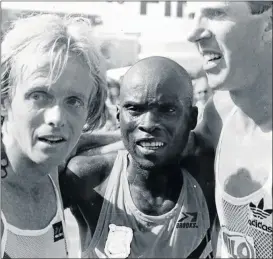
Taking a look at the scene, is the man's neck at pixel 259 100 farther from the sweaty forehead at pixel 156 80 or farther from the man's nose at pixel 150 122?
the man's nose at pixel 150 122

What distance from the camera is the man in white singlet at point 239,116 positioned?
2.55 metres

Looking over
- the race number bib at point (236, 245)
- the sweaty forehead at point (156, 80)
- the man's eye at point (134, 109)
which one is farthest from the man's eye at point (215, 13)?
the race number bib at point (236, 245)

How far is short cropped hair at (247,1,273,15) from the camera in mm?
2545

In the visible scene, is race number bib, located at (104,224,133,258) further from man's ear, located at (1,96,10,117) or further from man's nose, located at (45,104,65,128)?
man's ear, located at (1,96,10,117)

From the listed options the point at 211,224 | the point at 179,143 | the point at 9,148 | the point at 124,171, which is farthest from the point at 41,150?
the point at 211,224

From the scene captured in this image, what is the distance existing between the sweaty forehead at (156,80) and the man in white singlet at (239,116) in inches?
5.3

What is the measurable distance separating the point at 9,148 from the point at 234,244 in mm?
1138

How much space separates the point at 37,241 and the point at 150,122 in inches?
30.5

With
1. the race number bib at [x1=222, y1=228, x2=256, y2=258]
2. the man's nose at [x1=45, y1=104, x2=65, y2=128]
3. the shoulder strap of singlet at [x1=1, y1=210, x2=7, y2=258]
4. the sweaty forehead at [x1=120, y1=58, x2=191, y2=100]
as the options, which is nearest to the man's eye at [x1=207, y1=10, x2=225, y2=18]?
the sweaty forehead at [x1=120, y1=58, x2=191, y2=100]

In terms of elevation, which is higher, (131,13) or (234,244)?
(131,13)

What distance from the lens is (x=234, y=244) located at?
2.65 meters

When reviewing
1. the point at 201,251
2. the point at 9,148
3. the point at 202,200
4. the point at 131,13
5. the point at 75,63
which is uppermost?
the point at 131,13

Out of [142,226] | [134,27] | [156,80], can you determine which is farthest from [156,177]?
[134,27]

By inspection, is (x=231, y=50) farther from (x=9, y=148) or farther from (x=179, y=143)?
(x=9, y=148)
